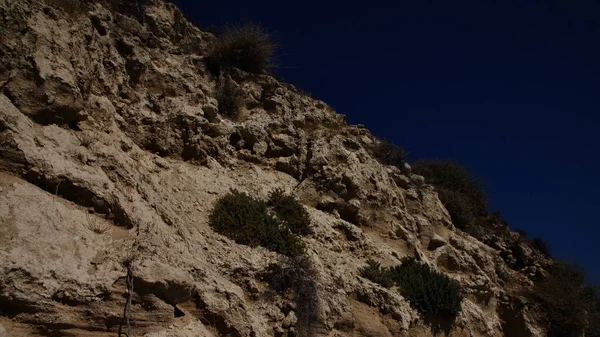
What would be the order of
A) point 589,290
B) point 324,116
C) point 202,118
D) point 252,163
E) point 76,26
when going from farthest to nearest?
1. point 589,290
2. point 324,116
3. point 252,163
4. point 202,118
5. point 76,26

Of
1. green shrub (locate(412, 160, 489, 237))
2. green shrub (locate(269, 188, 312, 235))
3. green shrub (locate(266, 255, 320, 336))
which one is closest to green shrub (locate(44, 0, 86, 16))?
green shrub (locate(269, 188, 312, 235))

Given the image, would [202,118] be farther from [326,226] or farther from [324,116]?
[324,116]

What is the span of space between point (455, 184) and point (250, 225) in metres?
12.6

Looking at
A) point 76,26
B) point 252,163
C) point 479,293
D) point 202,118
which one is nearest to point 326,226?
point 252,163

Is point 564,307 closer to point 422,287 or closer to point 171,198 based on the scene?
point 422,287

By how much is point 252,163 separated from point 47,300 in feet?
19.0

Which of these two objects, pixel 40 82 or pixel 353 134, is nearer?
pixel 40 82

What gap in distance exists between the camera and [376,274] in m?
8.17

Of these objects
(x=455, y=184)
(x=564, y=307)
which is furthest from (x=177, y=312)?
(x=455, y=184)

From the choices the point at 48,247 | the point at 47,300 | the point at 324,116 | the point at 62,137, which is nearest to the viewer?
the point at 47,300

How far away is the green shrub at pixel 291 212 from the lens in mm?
8195

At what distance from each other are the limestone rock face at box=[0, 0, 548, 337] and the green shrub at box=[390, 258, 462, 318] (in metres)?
0.43

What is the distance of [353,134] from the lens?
12195 millimetres

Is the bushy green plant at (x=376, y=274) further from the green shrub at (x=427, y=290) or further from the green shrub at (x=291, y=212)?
the green shrub at (x=291, y=212)
